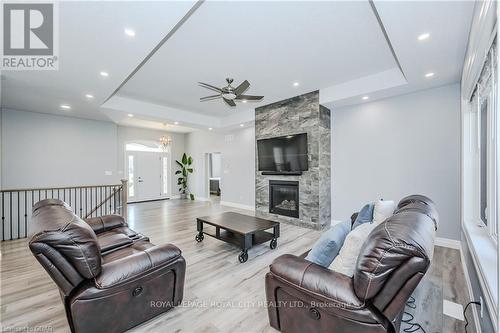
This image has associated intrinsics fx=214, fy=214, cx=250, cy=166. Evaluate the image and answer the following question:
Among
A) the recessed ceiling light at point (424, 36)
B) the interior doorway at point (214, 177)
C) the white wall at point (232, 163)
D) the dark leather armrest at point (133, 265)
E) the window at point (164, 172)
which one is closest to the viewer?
the dark leather armrest at point (133, 265)

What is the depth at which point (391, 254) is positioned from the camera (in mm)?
1134

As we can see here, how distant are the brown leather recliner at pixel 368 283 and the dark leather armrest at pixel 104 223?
2.50 m

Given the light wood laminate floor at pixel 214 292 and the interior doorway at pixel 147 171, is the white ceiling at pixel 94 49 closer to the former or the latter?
the light wood laminate floor at pixel 214 292

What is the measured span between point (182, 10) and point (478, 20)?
2510mm

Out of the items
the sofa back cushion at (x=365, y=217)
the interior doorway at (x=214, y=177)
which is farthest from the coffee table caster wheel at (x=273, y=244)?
the interior doorway at (x=214, y=177)

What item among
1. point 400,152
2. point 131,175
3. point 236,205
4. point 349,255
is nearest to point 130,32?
point 349,255

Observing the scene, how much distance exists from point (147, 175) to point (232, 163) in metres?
3.91

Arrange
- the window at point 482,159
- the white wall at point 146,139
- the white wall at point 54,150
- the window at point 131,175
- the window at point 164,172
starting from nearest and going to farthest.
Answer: the window at point 482,159 → the white wall at point 54,150 → the white wall at point 146,139 → the window at point 131,175 → the window at point 164,172

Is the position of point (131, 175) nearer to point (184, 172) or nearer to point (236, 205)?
point (184, 172)

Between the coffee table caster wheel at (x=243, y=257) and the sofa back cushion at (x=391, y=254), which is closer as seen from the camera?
the sofa back cushion at (x=391, y=254)

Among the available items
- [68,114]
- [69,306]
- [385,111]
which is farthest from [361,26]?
[68,114]

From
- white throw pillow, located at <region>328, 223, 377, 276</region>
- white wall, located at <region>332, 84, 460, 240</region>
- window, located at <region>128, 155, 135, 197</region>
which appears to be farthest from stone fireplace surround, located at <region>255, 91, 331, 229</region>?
window, located at <region>128, 155, 135, 197</region>

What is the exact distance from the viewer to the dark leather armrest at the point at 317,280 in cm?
132

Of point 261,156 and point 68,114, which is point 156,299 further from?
point 68,114
